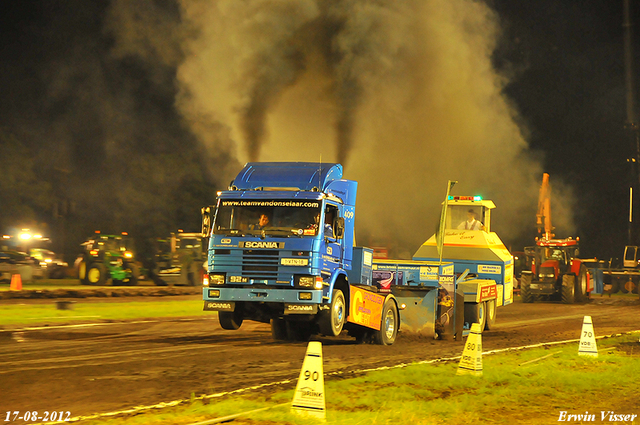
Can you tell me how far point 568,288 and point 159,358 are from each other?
25.3 m

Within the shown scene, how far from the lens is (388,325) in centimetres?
1562

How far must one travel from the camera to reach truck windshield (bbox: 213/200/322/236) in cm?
1349

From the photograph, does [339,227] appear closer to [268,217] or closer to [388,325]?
[268,217]

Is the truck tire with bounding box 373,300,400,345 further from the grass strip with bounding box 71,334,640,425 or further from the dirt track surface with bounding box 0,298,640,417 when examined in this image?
the grass strip with bounding box 71,334,640,425

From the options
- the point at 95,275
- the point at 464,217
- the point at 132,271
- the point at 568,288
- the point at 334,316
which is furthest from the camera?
the point at 132,271

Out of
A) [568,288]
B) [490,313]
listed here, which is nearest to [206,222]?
[490,313]

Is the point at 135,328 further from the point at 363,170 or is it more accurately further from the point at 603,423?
the point at 363,170

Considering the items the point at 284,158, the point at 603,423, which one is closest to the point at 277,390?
the point at 603,423

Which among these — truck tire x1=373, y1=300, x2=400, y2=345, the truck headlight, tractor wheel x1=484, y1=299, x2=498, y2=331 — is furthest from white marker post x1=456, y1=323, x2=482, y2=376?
tractor wheel x1=484, y1=299, x2=498, y2=331

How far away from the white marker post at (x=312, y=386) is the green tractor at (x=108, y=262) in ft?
88.3

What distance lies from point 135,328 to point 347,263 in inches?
239

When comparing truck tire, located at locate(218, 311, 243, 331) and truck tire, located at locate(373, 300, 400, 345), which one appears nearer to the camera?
truck tire, located at locate(218, 311, 243, 331)

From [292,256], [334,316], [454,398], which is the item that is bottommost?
[454,398]

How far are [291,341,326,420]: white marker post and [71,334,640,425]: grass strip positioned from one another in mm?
124
